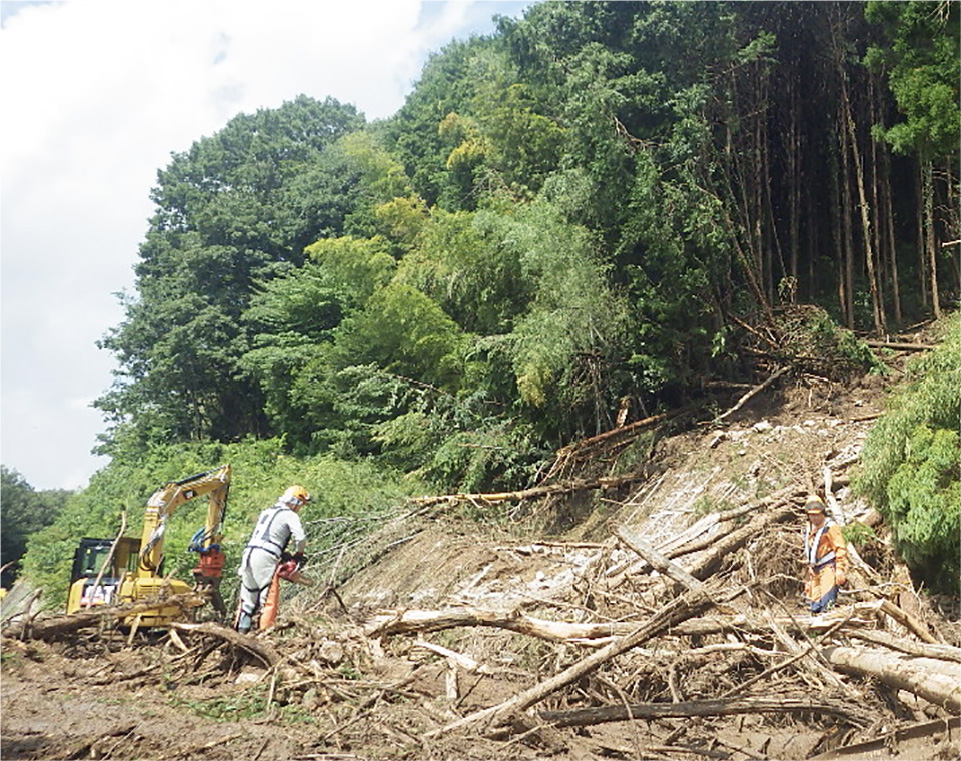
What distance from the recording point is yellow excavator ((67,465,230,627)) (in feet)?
26.4

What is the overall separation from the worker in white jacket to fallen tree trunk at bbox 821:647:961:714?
4082mm

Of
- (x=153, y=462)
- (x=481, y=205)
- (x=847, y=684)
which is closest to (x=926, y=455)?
(x=847, y=684)

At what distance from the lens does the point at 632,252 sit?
12.3m

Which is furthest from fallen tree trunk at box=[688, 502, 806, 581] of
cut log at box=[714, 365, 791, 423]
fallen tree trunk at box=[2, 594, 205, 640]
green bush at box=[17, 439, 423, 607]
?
green bush at box=[17, 439, 423, 607]

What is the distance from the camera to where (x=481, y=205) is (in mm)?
19344

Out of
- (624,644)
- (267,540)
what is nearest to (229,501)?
(267,540)

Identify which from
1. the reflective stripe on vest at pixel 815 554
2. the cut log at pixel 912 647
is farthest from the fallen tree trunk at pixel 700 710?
the reflective stripe on vest at pixel 815 554

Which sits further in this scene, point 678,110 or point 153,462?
point 153,462

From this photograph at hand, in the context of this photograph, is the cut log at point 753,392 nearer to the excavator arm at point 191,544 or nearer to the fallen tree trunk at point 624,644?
the excavator arm at point 191,544

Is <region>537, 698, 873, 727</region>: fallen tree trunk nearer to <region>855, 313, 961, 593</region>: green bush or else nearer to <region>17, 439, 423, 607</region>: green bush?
<region>855, 313, 961, 593</region>: green bush

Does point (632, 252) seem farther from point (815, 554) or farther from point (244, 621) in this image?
point (244, 621)

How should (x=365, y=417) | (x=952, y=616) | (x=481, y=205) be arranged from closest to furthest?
1. (x=952, y=616)
2. (x=481, y=205)
3. (x=365, y=417)

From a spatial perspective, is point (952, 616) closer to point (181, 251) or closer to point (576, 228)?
point (576, 228)

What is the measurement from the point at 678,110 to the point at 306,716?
Result: 9991 millimetres
